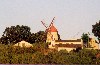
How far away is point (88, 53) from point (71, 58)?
308 inches

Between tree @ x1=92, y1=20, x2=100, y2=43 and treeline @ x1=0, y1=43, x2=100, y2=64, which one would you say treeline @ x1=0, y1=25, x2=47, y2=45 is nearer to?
tree @ x1=92, y1=20, x2=100, y2=43

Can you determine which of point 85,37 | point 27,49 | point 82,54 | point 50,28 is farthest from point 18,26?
point 82,54

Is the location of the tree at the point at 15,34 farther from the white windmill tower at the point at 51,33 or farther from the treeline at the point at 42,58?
the treeline at the point at 42,58

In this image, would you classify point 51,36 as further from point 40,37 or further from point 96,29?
point 96,29

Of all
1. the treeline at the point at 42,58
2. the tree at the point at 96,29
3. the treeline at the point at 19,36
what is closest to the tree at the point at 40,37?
the treeline at the point at 19,36

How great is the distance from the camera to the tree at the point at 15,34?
143500 millimetres

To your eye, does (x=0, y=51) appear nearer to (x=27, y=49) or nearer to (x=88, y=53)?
(x=27, y=49)

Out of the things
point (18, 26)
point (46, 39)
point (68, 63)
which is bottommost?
point (68, 63)

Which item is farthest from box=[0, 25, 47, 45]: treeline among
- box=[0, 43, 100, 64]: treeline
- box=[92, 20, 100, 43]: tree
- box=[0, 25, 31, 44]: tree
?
box=[0, 43, 100, 64]: treeline

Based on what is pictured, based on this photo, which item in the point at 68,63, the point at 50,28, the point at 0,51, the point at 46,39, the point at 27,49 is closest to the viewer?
the point at 68,63

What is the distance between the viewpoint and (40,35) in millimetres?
148125

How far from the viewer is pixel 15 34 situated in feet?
482

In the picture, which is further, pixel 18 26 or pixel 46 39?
pixel 18 26

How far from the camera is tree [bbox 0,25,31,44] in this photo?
5650 inches
